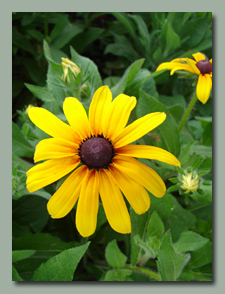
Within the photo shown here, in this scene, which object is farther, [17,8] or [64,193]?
[17,8]

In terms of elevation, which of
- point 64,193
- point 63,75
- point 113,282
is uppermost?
point 63,75

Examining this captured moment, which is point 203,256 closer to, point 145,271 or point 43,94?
point 145,271

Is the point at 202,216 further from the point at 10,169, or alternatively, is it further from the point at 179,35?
the point at 179,35

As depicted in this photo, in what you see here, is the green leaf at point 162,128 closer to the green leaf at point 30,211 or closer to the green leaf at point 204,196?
the green leaf at point 204,196

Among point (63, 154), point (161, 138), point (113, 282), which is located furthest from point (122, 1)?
point (113, 282)

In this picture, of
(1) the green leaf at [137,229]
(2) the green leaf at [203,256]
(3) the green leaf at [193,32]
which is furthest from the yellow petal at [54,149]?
(3) the green leaf at [193,32]

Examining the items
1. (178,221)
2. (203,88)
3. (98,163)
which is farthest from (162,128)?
(98,163)
